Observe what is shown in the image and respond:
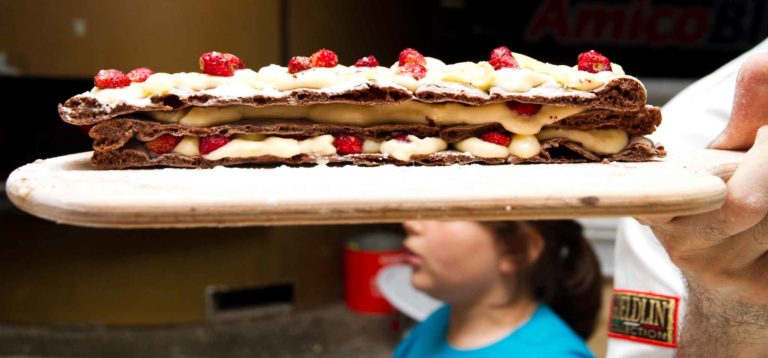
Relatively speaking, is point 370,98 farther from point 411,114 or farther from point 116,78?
point 116,78

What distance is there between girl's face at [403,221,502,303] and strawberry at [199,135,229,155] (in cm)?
88

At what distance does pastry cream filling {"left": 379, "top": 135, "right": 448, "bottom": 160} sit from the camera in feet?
4.75

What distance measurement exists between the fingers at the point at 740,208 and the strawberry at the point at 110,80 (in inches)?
44.3

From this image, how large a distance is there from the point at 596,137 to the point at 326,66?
0.63 metres

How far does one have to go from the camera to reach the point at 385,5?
4012mm

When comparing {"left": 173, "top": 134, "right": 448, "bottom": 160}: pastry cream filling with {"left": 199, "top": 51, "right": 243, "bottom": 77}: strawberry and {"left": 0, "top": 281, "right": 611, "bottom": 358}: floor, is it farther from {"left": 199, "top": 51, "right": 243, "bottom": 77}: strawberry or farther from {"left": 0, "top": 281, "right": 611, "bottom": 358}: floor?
{"left": 0, "top": 281, "right": 611, "bottom": 358}: floor

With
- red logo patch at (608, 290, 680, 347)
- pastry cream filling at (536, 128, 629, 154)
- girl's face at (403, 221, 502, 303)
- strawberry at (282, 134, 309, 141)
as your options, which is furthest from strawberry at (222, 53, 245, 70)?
red logo patch at (608, 290, 680, 347)

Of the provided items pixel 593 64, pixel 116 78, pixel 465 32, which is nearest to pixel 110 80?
pixel 116 78

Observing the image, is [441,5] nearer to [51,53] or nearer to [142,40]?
[142,40]

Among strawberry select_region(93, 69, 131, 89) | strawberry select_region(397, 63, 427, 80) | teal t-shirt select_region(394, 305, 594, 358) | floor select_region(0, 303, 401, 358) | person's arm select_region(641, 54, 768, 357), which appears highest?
strawberry select_region(397, 63, 427, 80)

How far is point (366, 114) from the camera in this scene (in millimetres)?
1521

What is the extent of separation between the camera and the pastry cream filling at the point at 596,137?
4.95 feet

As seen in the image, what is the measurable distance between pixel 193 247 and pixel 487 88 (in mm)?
3008

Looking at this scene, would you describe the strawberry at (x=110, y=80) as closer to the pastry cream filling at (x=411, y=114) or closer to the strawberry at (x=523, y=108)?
the pastry cream filling at (x=411, y=114)
